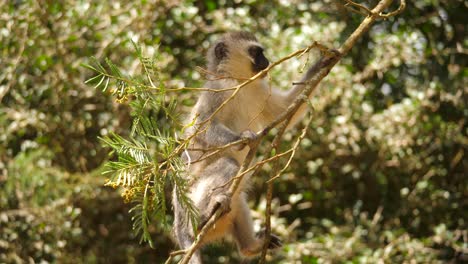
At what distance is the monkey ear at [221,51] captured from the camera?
18.0 ft

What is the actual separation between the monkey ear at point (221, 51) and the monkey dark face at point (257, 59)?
0.21 metres

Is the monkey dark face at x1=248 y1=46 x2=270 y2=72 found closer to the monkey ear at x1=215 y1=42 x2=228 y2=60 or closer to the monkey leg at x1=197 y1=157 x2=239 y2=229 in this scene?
the monkey ear at x1=215 y1=42 x2=228 y2=60

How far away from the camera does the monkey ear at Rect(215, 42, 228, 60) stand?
18.0 ft

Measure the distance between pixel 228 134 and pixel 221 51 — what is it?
40.1 inches

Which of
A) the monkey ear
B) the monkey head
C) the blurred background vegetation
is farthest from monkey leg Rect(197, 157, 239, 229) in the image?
the blurred background vegetation

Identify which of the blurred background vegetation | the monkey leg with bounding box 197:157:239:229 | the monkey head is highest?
the monkey head

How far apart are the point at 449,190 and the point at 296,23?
2.51 metres

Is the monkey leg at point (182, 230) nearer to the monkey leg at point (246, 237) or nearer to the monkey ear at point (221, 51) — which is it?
the monkey leg at point (246, 237)

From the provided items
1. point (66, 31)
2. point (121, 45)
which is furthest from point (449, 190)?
point (66, 31)

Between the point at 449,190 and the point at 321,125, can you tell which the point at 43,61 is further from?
the point at 449,190

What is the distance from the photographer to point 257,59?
5344 millimetres

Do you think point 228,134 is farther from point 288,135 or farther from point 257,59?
point 288,135

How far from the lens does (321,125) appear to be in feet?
24.3

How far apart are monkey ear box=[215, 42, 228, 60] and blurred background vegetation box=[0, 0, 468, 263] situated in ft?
4.08
